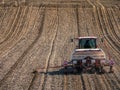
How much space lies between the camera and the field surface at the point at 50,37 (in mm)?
19266

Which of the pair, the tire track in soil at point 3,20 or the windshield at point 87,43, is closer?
the windshield at point 87,43

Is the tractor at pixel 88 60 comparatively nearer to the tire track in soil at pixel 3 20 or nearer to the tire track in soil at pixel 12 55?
the tire track in soil at pixel 12 55

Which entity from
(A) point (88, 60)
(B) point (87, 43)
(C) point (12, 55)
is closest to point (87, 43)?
(B) point (87, 43)

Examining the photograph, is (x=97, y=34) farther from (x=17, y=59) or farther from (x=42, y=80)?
(x=42, y=80)

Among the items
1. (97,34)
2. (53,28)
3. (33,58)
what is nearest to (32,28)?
(53,28)

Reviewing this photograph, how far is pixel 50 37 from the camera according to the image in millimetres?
37531

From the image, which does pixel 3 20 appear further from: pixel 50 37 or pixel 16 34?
pixel 50 37

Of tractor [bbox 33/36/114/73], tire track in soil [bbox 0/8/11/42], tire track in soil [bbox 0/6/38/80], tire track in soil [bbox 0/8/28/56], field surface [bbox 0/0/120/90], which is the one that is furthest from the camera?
tire track in soil [bbox 0/8/11/42]

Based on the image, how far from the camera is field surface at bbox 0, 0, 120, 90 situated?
63.2 ft

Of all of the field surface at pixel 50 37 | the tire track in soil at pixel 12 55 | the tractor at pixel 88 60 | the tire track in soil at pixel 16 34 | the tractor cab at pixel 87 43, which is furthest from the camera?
the tire track in soil at pixel 16 34

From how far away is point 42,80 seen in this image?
19641 millimetres

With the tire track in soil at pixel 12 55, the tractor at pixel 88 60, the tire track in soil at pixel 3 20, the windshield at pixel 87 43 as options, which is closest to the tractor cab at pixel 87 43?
the windshield at pixel 87 43

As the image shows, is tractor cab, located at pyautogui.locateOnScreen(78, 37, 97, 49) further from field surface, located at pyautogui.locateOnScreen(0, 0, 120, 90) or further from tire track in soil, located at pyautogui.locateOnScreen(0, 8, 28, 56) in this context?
tire track in soil, located at pyautogui.locateOnScreen(0, 8, 28, 56)

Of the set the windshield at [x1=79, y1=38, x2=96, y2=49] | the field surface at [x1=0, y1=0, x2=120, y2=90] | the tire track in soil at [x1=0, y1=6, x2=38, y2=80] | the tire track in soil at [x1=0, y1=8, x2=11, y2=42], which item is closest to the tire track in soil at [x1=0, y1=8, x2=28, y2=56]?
the field surface at [x1=0, y1=0, x2=120, y2=90]
